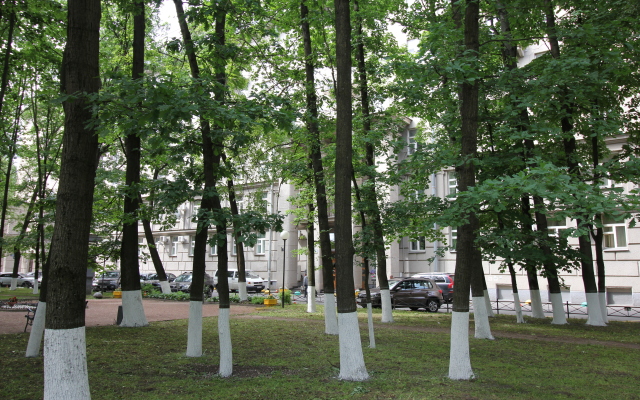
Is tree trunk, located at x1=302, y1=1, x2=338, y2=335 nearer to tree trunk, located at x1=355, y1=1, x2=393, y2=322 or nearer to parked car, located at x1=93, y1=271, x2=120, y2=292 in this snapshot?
tree trunk, located at x1=355, y1=1, x2=393, y2=322

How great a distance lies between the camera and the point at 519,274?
25297 millimetres

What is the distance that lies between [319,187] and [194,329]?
5470 millimetres

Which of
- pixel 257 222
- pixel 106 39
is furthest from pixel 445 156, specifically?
pixel 106 39

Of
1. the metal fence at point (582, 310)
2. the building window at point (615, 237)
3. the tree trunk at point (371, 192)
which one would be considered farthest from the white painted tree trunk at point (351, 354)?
the building window at point (615, 237)

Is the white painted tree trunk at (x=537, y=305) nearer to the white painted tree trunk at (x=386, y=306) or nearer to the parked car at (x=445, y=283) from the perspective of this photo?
the parked car at (x=445, y=283)

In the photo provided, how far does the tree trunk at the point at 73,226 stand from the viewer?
5133mm

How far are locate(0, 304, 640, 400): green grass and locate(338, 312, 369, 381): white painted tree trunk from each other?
0.17 meters

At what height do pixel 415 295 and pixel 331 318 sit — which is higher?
pixel 331 318

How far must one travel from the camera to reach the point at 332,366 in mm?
8297

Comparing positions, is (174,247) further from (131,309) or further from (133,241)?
(133,241)

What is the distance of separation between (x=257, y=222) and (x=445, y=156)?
4.07 meters

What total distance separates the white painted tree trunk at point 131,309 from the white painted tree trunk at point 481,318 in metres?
9.24

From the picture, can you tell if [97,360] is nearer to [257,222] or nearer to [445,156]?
[257,222]

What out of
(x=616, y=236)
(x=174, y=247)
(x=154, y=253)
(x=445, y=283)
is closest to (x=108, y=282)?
(x=174, y=247)
